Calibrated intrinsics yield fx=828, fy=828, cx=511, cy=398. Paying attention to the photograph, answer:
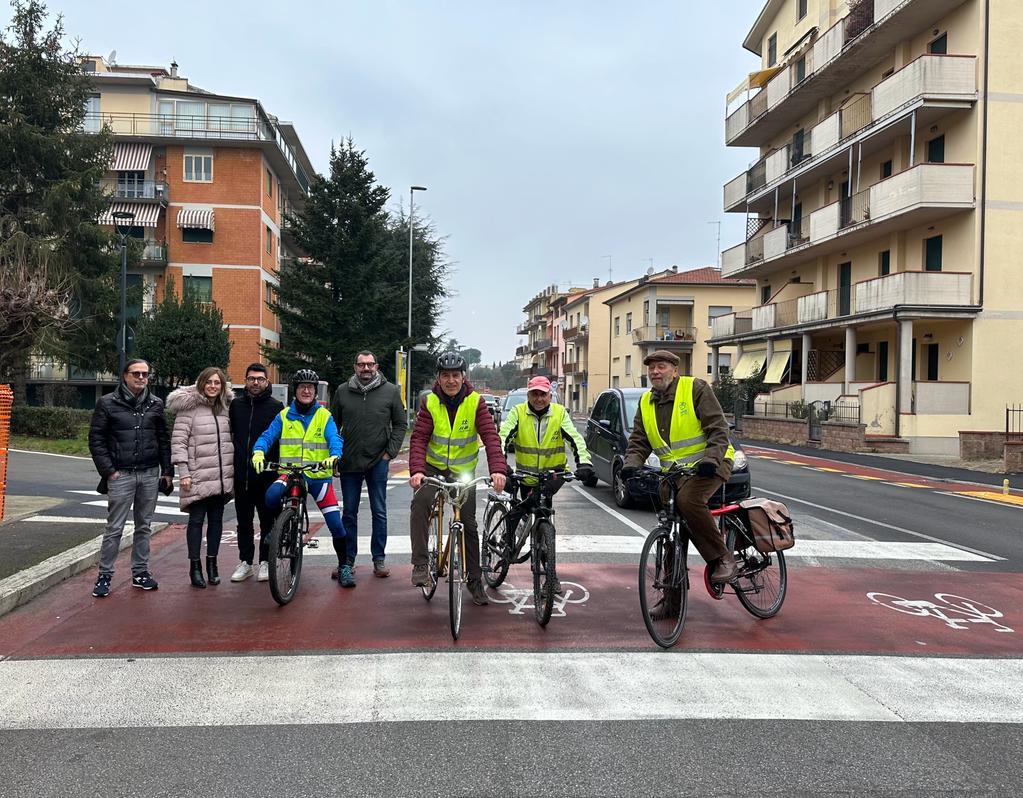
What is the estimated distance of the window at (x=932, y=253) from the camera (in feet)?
88.6

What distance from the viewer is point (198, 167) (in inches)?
1697

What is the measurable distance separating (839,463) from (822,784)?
20563mm

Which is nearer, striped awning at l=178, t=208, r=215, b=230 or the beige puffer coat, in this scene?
the beige puffer coat

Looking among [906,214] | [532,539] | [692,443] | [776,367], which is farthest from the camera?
[776,367]

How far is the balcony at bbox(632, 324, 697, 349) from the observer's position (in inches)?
2269

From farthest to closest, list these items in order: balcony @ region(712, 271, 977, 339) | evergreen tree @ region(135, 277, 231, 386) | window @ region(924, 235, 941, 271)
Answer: evergreen tree @ region(135, 277, 231, 386), window @ region(924, 235, 941, 271), balcony @ region(712, 271, 977, 339)

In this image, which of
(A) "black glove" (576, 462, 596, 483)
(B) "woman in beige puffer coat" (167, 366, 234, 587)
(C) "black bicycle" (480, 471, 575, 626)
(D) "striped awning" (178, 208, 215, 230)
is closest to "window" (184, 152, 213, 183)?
(D) "striped awning" (178, 208, 215, 230)

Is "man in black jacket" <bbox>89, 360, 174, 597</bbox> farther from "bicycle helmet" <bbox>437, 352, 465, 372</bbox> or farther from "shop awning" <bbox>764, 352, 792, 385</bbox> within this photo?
"shop awning" <bbox>764, 352, 792, 385</bbox>

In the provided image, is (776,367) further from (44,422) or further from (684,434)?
(684,434)

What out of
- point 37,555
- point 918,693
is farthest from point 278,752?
point 37,555

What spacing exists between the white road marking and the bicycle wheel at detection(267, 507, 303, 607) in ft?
3.75

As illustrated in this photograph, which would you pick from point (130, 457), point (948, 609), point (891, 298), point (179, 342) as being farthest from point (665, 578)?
point (179, 342)

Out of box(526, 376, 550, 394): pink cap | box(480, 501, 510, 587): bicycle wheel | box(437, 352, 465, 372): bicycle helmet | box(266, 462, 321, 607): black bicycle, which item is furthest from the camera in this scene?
box(480, 501, 510, 587): bicycle wheel

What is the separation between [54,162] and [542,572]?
2957cm
